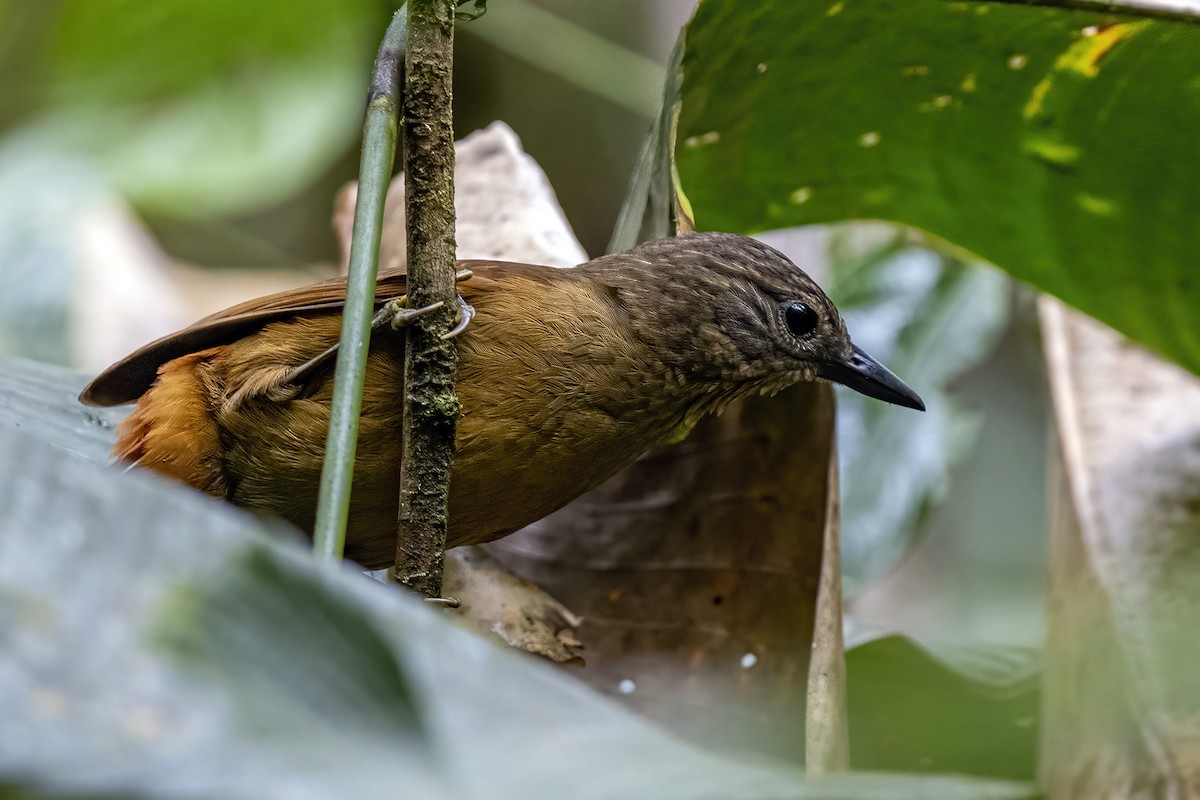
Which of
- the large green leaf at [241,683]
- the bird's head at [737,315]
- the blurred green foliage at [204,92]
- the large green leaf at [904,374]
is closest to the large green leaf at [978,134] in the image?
the bird's head at [737,315]

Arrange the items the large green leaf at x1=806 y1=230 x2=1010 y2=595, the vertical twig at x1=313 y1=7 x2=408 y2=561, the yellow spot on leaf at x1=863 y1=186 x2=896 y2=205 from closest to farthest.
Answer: the vertical twig at x1=313 y1=7 x2=408 y2=561 → the yellow spot on leaf at x1=863 y1=186 x2=896 y2=205 → the large green leaf at x1=806 y1=230 x2=1010 y2=595

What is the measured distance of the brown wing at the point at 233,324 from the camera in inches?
94.5

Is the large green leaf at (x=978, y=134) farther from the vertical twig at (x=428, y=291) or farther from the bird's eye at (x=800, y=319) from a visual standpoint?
the vertical twig at (x=428, y=291)

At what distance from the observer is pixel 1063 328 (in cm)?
357

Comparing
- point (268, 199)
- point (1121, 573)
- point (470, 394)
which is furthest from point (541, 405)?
point (268, 199)

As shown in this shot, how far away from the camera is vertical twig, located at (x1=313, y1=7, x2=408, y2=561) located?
4.88ft

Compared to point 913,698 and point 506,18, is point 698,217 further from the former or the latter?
point 506,18

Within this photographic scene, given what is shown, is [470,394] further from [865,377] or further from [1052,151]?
[1052,151]

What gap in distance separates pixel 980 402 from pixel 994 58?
8.87 ft

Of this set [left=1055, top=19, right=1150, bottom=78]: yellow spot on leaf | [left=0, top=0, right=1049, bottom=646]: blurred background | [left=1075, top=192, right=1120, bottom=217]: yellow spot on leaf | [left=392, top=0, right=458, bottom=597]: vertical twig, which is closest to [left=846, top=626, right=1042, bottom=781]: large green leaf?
[left=392, top=0, right=458, bottom=597]: vertical twig

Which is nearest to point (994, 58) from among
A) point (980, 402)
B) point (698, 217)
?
point (698, 217)

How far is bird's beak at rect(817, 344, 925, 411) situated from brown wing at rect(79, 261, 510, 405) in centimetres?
76

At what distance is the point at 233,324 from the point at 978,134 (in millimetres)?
1578

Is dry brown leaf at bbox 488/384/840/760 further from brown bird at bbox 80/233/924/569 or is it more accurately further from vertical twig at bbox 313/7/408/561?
vertical twig at bbox 313/7/408/561
